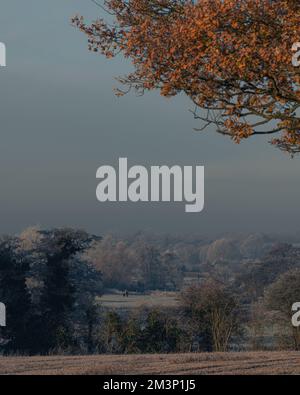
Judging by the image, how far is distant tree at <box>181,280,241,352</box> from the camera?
3522cm

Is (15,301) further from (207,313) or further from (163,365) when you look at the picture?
(163,365)

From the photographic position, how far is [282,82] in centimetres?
1800

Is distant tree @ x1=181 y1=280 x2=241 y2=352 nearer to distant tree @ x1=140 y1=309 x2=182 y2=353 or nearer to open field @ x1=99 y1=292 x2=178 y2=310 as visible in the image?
Answer: distant tree @ x1=140 y1=309 x2=182 y2=353

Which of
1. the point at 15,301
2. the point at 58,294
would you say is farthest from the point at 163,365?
the point at 15,301

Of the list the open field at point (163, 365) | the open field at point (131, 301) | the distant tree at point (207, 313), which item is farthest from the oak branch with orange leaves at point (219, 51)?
the open field at point (131, 301)

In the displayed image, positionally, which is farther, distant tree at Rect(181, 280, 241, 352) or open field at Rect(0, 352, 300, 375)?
distant tree at Rect(181, 280, 241, 352)

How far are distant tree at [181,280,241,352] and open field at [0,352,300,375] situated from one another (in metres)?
9.45

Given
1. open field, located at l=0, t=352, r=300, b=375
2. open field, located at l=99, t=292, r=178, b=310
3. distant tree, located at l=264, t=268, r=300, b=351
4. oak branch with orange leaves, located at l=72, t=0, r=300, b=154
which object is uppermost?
oak branch with orange leaves, located at l=72, t=0, r=300, b=154

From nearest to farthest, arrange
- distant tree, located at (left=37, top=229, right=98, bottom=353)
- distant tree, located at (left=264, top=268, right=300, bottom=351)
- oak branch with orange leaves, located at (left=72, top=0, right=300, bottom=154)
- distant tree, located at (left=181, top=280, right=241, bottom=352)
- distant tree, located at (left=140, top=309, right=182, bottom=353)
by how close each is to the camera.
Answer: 1. oak branch with orange leaves, located at (left=72, top=0, right=300, bottom=154)
2. distant tree, located at (left=181, top=280, right=241, bottom=352)
3. distant tree, located at (left=140, top=309, right=182, bottom=353)
4. distant tree, located at (left=37, top=229, right=98, bottom=353)
5. distant tree, located at (left=264, top=268, right=300, bottom=351)

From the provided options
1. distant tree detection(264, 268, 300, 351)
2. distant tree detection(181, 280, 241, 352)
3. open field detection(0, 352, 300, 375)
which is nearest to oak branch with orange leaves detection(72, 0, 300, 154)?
open field detection(0, 352, 300, 375)

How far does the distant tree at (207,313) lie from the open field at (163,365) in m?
9.45

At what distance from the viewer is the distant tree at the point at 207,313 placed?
35.2 metres

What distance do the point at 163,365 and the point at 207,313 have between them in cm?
2772
